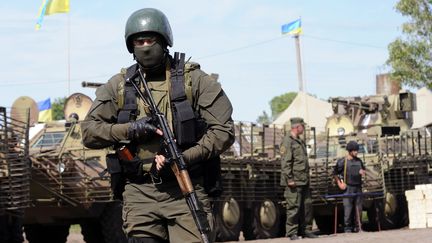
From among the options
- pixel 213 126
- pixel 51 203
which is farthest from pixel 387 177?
pixel 213 126

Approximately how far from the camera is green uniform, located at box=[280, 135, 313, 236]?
17.1m

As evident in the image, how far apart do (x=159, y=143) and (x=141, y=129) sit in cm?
17

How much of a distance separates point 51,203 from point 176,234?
31.4 feet

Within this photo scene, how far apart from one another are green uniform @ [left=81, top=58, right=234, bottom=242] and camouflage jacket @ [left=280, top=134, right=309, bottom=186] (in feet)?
34.8

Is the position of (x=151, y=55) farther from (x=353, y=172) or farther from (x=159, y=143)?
(x=353, y=172)

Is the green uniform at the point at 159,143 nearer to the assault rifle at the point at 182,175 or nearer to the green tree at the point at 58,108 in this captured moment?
the assault rifle at the point at 182,175

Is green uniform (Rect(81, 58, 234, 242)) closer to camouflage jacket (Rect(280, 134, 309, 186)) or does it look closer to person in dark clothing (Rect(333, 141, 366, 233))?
camouflage jacket (Rect(280, 134, 309, 186))

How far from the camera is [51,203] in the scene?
15.6 metres

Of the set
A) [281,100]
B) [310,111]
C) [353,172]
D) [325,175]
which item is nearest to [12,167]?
[353,172]

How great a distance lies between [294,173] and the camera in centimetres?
1728

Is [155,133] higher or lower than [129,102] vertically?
lower

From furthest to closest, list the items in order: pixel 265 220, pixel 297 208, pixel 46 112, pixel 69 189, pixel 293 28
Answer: pixel 293 28 → pixel 46 112 → pixel 265 220 → pixel 297 208 → pixel 69 189

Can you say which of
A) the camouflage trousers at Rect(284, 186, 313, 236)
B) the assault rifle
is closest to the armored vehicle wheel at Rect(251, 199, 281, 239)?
the camouflage trousers at Rect(284, 186, 313, 236)

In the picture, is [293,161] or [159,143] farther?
[293,161]
